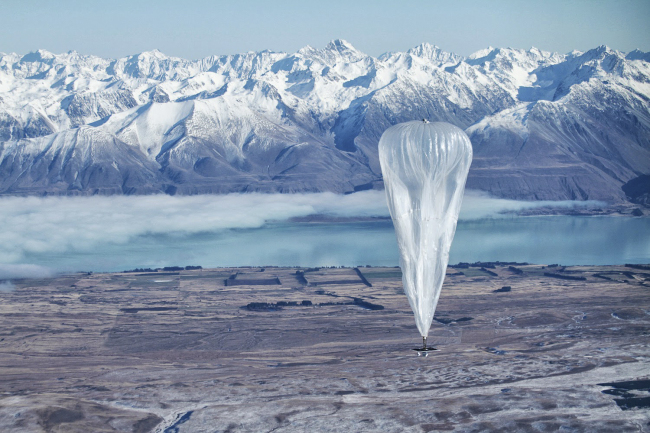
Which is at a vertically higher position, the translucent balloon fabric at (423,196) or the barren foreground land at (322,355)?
the translucent balloon fabric at (423,196)

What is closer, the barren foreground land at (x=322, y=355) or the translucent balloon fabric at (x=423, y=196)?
the translucent balloon fabric at (x=423, y=196)

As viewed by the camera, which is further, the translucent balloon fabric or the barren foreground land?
the barren foreground land

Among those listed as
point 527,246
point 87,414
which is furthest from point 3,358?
point 527,246

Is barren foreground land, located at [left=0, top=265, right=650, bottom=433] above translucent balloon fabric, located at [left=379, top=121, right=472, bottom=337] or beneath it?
beneath
